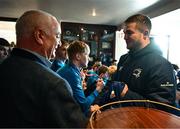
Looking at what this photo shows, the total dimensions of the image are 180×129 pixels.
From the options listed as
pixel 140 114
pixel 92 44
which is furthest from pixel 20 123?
pixel 92 44

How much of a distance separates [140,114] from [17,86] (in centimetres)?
44

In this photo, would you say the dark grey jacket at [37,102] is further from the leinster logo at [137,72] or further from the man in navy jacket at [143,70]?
the leinster logo at [137,72]

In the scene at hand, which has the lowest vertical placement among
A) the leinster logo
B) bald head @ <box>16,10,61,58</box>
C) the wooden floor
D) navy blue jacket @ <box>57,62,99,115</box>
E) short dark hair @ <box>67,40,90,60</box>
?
navy blue jacket @ <box>57,62,99,115</box>

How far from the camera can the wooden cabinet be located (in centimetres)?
784

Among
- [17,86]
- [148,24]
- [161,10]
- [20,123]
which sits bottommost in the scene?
[20,123]

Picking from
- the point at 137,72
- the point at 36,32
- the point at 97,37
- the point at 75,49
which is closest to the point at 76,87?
the point at 75,49

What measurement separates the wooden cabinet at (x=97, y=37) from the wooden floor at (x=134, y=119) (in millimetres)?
7026

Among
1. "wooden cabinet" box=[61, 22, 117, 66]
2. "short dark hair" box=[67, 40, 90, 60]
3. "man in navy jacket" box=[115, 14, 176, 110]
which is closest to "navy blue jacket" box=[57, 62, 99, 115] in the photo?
"short dark hair" box=[67, 40, 90, 60]

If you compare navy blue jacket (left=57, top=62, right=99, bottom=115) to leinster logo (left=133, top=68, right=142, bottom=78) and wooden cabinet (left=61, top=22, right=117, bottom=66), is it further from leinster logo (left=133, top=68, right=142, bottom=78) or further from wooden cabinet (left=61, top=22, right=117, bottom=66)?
wooden cabinet (left=61, top=22, right=117, bottom=66)

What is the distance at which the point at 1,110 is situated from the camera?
0.84 m

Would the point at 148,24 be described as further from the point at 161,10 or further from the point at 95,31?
the point at 95,31

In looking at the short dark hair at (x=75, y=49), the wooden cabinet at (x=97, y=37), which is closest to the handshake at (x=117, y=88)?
the short dark hair at (x=75, y=49)

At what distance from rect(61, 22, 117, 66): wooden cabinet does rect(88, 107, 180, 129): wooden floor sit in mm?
7026

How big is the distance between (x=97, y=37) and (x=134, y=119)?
7355 millimetres
